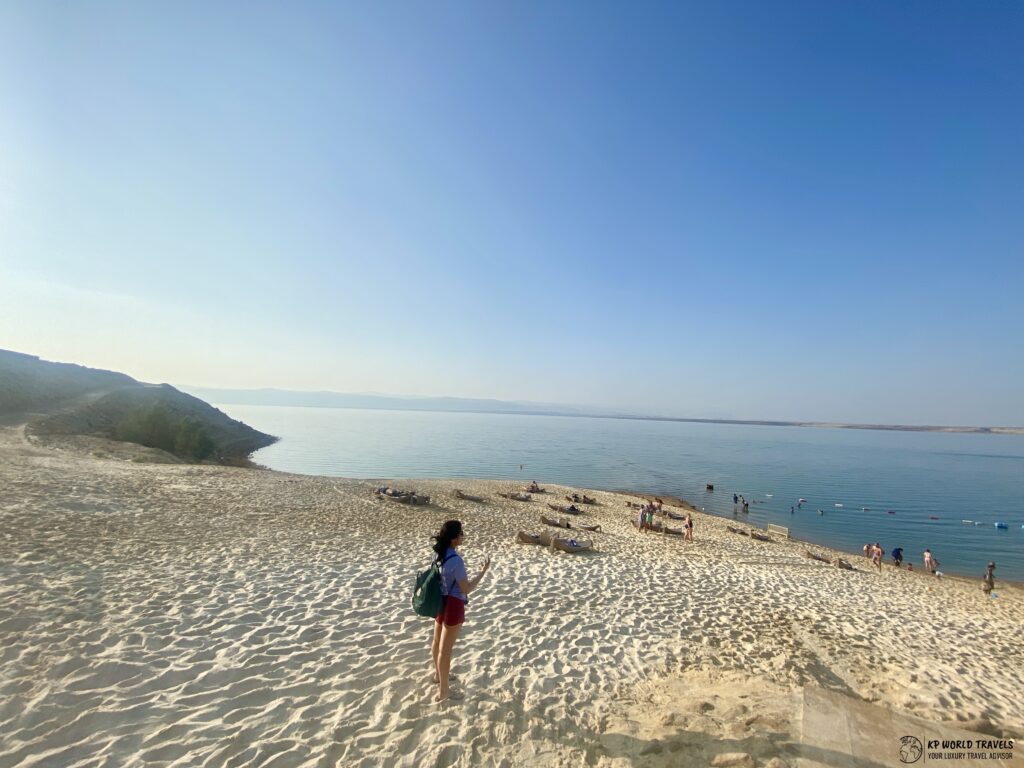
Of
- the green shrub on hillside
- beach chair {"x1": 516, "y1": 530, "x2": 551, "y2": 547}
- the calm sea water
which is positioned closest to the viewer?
beach chair {"x1": 516, "y1": 530, "x2": 551, "y2": 547}

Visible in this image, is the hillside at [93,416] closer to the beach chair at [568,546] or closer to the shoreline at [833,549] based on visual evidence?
the beach chair at [568,546]

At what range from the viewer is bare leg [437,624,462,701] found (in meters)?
5.12

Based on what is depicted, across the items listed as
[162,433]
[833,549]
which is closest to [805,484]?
[833,549]

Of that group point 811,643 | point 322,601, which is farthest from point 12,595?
point 811,643

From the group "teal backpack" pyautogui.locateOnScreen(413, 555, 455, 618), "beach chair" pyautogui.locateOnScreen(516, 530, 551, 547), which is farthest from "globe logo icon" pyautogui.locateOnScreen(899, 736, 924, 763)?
"beach chair" pyautogui.locateOnScreen(516, 530, 551, 547)

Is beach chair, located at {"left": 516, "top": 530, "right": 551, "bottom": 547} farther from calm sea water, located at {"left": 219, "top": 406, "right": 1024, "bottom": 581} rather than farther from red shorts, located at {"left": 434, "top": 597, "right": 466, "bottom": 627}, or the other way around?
calm sea water, located at {"left": 219, "top": 406, "right": 1024, "bottom": 581}

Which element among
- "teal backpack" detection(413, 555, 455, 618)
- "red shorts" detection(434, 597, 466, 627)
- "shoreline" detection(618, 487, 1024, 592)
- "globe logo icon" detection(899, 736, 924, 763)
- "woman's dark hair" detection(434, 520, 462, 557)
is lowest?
"shoreline" detection(618, 487, 1024, 592)

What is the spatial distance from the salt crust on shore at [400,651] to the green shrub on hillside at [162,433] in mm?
28775

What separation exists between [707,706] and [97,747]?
6.58 m

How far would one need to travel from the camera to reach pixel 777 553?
1814 cm

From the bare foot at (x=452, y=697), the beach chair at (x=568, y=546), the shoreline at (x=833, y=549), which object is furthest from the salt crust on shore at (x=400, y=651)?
the shoreline at (x=833, y=549)

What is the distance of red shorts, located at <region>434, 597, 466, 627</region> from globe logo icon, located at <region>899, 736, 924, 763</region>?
15.4ft

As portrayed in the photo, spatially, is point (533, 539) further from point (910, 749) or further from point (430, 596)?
point (910, 749)

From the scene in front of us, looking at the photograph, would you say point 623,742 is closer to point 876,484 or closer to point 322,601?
point 322,601
